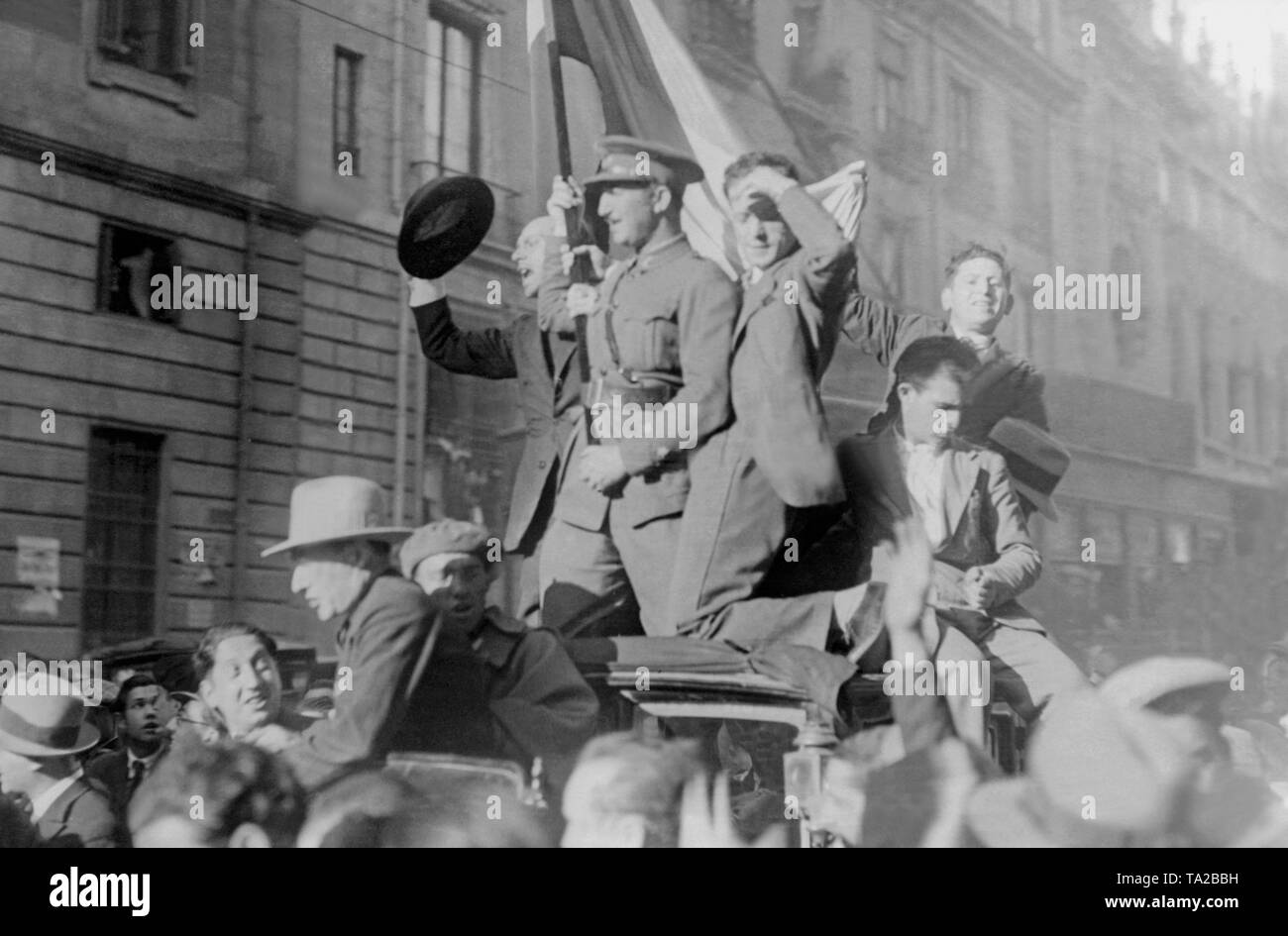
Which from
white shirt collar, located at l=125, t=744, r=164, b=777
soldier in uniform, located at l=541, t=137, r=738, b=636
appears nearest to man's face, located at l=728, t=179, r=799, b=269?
soldier in uniform, located at l=541, t=137, r=738, b=636

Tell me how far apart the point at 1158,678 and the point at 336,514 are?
2630mm

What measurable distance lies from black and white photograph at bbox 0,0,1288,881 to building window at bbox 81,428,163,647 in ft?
0.04

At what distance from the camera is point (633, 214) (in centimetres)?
553

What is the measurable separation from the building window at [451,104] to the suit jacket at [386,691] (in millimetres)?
1459

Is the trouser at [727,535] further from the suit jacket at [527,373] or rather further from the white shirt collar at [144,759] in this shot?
the white shirt collar at [144,759]

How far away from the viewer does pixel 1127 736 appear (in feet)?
17.0

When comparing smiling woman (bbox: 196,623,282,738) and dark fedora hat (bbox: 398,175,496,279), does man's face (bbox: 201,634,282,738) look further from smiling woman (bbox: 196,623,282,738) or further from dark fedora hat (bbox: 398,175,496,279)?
dark fedora hat (bbox: 398,175,496,279)

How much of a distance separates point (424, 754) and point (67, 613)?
1.25 metres

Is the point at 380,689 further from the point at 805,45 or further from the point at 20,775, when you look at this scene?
the point at 805,45

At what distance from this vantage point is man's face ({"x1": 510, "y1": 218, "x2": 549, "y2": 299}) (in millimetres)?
5637

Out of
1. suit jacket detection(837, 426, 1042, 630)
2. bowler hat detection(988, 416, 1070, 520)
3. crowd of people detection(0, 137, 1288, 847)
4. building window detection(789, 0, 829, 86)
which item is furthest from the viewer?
building window detection(789, 0, 829, 86)

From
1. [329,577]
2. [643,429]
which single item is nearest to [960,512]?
[643,429]

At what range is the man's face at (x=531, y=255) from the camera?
5637 millimetres
